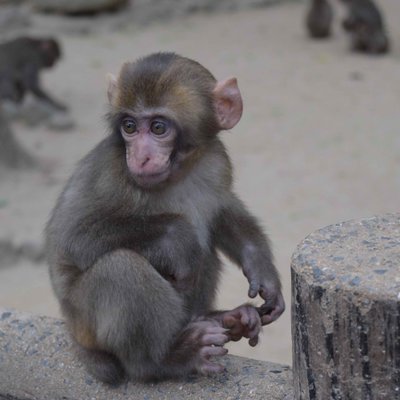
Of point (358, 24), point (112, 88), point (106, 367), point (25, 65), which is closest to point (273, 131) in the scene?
point (25, 65)

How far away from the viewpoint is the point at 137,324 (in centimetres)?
385

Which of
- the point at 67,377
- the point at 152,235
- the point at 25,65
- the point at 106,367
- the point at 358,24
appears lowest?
the point at 358,24

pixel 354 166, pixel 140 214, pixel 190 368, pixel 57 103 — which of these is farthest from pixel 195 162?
pixel 57 103

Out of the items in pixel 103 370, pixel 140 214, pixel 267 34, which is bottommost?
pixel 267 34

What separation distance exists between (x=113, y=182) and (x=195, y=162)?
→ 1.28ft

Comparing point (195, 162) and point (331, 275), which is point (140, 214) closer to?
point (195, 162)

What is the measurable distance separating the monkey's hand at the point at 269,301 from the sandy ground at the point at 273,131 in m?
2.46

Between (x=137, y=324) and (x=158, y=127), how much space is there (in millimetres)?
775

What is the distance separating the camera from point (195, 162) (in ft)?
14.1

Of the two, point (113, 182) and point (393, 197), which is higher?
point (113, 182)

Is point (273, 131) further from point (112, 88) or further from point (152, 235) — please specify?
point (152, 235)

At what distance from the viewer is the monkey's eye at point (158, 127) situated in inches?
160

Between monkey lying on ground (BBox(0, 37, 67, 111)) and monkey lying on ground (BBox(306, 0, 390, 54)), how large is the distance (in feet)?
13.6

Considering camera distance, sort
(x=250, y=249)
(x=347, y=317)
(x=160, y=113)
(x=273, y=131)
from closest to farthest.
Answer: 1. (x=347, y=317)
2. (x=160, y=113)
3. (x=250, y=249)
4. (x=273, y=131)
